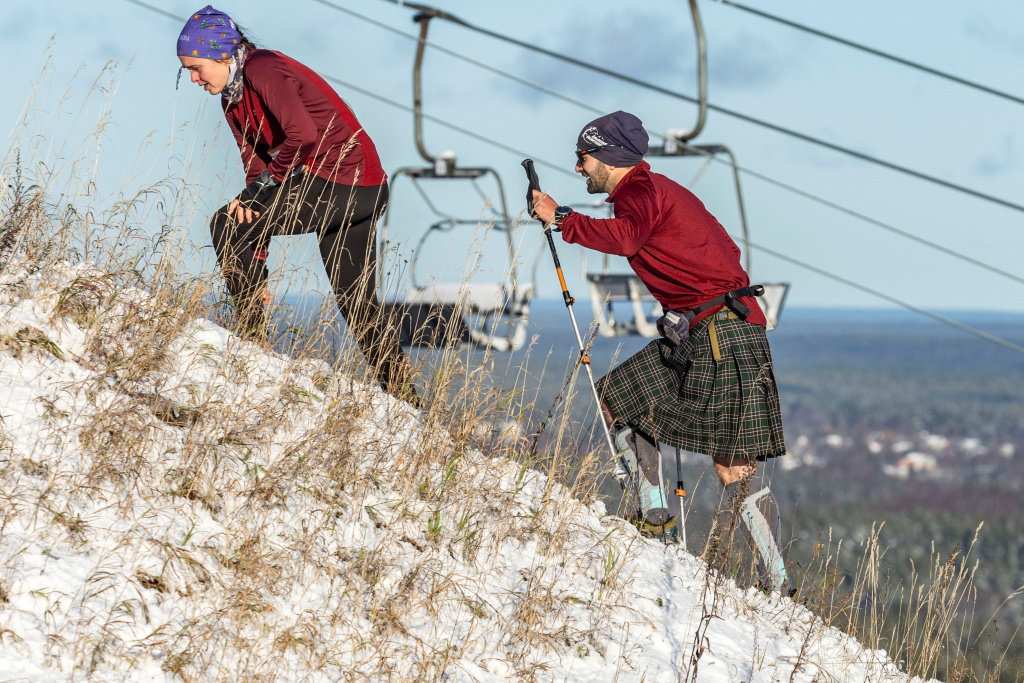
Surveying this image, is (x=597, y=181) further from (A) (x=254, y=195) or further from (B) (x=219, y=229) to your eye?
(B) (x=219, y=229)

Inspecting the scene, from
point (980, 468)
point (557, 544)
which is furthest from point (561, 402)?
point (980, 468)

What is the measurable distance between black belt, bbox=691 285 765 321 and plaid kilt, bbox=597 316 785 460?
0.05 meters

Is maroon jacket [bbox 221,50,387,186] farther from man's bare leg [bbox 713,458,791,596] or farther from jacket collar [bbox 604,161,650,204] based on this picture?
man's bare leg [bbox 713,458,791,596]

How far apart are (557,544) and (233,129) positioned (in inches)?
92.8

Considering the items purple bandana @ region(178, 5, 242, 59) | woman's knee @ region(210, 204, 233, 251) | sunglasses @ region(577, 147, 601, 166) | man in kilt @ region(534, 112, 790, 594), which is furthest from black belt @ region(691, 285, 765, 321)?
purple bandana @ region(178, 5, 242, 59)

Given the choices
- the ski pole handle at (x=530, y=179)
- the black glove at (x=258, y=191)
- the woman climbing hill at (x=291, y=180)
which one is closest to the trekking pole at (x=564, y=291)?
the ski pole handle at (x=530, y=179)

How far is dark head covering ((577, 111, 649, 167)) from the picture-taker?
11.6ft

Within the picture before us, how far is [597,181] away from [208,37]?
5.71 feet

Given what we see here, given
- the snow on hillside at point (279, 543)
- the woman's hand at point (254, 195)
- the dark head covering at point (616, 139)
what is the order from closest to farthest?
the snow on hillside at point (279, 543) → the dark head covering at point (616, 139) → the woman's hand at point (254, 195)

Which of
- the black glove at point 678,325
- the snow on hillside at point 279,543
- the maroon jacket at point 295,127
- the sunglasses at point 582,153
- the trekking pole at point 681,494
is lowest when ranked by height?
the snow on hillside at point 279,543

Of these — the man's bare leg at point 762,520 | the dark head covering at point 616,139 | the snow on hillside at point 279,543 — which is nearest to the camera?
the snow on hillside at point 279,543

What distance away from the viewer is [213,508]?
2730 millimetres

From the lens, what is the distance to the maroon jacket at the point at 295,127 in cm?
371

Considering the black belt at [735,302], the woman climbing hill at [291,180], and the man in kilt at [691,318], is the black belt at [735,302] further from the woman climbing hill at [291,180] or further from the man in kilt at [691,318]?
the woman climbing hill at [291,180]
